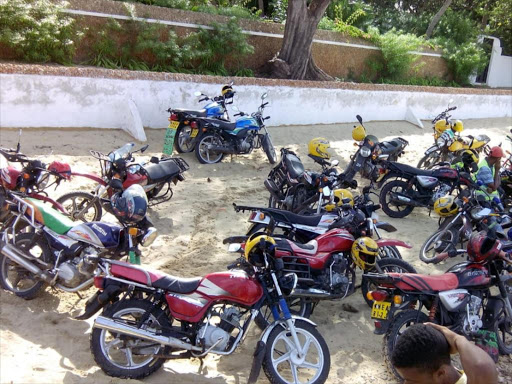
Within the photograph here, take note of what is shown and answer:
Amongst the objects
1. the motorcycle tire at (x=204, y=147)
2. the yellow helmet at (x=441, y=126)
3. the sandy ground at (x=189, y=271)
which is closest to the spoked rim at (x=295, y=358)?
the sandy ground at (x=189, y=271)

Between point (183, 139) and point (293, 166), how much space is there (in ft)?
9.22

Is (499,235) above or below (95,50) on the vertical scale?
below

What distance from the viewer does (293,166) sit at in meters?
7.09

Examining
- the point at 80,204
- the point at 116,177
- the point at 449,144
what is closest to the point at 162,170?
the point at 116,177

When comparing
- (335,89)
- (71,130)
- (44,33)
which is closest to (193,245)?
(71,130)

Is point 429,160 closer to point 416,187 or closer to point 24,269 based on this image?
point 416,187

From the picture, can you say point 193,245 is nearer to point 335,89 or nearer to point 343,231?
point 343,231

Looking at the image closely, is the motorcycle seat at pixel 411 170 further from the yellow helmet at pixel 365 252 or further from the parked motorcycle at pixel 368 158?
the yellow helmet at pixel 365 252

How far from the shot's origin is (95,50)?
35.4ft

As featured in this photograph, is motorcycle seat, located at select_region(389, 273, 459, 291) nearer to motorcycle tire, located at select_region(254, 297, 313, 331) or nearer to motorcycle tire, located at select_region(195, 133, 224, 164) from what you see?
motorcycle tire, located at select_region(254, 297, 313, 331)

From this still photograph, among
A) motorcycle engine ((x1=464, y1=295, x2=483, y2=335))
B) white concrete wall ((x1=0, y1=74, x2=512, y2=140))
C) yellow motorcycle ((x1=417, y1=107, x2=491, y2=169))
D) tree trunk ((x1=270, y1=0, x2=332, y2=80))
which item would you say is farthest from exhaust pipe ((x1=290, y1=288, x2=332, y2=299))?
tree trunk ((x1=270, y1=0, x2=332, y2=80))

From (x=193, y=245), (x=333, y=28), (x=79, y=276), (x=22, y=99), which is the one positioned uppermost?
(x=333, y=28)

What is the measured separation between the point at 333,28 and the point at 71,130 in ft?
31.8

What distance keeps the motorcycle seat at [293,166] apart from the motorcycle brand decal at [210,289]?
3262 millimetres
